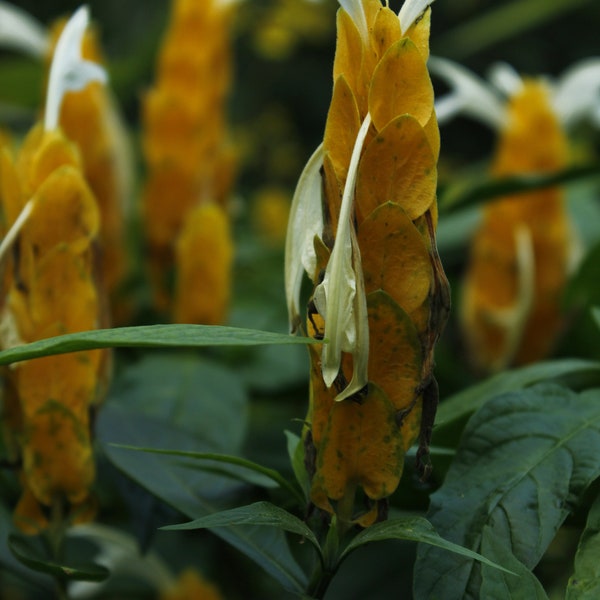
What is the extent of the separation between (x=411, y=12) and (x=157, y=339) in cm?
20

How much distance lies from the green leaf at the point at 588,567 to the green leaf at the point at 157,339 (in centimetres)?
17

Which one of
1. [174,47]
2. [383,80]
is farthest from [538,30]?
[383,80]

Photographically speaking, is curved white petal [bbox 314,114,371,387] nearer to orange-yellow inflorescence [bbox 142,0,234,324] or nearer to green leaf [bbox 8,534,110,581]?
green leaf [bbox 8,534,110,581]

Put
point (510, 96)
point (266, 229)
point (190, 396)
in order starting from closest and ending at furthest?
point (190, 396) < point (510, 96) < point (266, 229)

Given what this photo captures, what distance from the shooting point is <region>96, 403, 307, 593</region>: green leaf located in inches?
20.1

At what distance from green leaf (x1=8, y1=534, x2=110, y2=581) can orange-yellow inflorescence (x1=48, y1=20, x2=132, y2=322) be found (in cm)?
38

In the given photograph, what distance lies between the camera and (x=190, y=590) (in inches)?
32.6

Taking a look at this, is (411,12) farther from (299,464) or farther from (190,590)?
(190,590)

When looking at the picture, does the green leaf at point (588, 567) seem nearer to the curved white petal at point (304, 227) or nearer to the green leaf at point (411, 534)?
the green leaf at point (411, 534)

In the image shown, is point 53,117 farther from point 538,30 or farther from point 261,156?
point 538,30

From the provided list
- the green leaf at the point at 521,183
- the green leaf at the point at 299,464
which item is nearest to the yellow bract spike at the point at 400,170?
the green leaf at the point at 299,464

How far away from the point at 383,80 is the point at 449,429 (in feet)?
0.82

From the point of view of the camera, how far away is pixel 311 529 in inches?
18.4

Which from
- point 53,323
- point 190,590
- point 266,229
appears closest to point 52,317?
point 53,323
